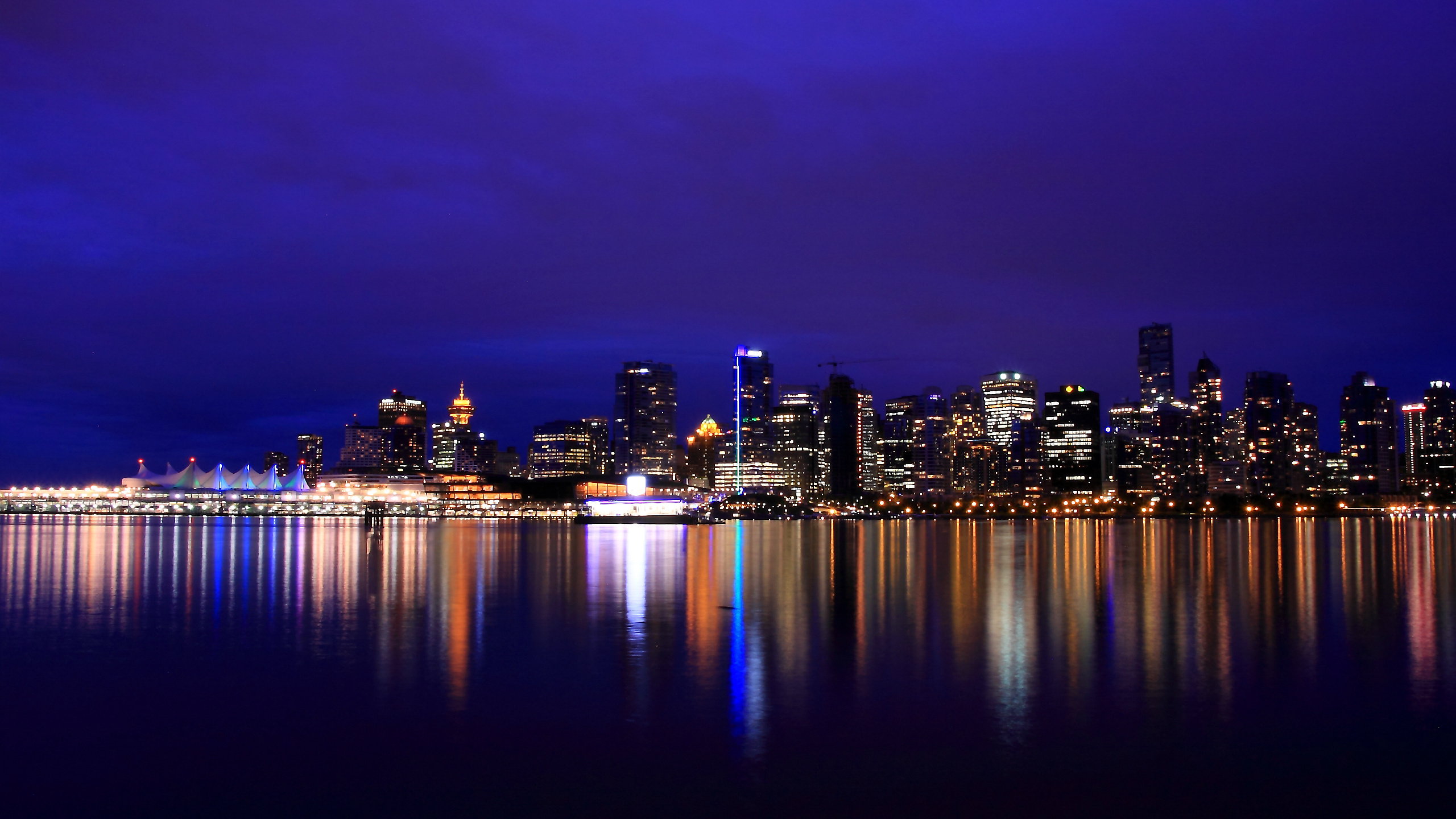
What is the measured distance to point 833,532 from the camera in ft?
425

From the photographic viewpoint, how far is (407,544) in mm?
82375

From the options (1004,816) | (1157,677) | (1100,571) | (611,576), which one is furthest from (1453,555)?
(1004,816)

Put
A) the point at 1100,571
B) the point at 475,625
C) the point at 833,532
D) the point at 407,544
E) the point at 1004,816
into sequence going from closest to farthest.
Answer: the point at 1004,816 → the point at 475,625 → the point at 1100,571 → the point at 407,544 → the point at 833,532

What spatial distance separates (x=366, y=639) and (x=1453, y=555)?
242 feet

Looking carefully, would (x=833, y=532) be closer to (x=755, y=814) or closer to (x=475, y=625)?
(x=475, y=625)

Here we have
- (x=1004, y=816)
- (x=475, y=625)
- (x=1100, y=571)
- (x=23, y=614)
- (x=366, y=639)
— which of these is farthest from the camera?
(x=1100, y=571)

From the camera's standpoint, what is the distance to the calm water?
13812 millimetres

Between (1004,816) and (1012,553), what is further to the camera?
(1012,553)

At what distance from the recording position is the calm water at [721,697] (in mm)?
13812

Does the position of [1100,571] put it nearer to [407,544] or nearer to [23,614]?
[23,614]

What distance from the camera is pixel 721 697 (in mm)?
19438

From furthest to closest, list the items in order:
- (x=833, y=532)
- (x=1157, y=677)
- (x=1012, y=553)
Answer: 1. (x=833, y=532)
2. (x=1012, y=553)
3. (x=1157, y=677)

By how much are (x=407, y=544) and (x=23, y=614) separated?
5088 cm

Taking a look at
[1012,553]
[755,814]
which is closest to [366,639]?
[755,814]
